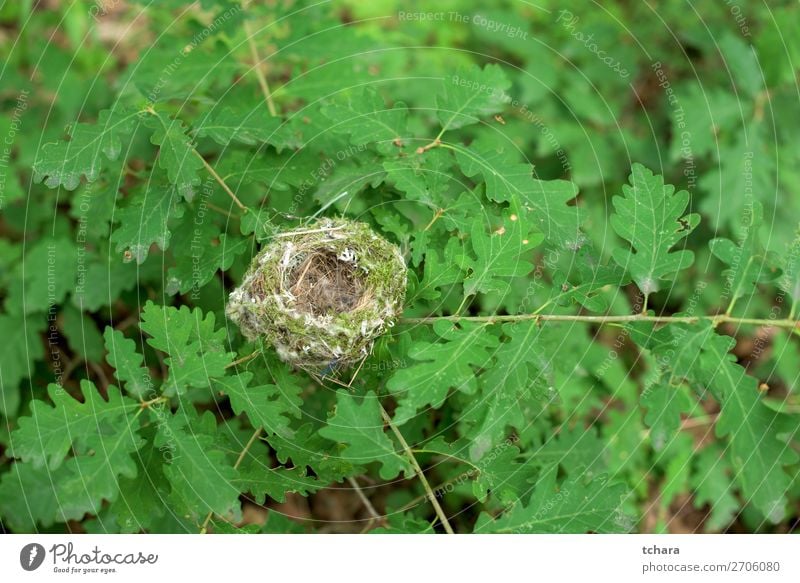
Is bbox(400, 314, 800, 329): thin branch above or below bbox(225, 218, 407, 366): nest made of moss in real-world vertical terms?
below

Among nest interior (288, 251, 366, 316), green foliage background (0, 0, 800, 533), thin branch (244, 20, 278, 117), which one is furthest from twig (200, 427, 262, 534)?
thin branch (244, 20, 278, 117)

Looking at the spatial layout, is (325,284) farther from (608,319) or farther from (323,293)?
(608,319)

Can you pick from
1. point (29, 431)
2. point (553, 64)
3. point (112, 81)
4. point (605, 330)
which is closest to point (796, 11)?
point (553, 64)
